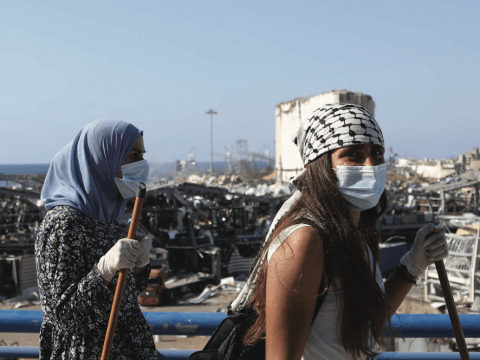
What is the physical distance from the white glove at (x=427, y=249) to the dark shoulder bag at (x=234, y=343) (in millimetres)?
557

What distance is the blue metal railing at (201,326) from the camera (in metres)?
2.18

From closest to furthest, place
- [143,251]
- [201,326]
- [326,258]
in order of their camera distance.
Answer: [326,258] < [143,251] < [201,326]

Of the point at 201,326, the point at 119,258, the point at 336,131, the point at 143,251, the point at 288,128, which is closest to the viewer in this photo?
the point at 336,131

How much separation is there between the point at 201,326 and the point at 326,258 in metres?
1.05

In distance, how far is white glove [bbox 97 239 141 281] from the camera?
171 centimetres

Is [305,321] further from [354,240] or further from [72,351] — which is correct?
[72,351]

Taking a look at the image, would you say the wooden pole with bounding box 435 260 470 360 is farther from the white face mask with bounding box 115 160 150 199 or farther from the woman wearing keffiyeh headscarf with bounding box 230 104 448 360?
the white face mask with bounding box 115 160 150 199

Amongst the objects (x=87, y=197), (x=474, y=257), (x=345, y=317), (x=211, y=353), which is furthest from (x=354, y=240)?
(x=474, y=257)

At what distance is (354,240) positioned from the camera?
149 centimetres

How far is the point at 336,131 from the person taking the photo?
1548 millimetres

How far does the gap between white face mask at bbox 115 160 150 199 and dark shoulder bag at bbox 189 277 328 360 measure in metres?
0.76

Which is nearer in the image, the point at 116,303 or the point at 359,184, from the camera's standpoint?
the point at 359,184

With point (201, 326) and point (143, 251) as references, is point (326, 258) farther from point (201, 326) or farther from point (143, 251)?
point (201, 326)

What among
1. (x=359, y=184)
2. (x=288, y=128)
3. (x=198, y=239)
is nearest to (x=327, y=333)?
(x=359, y=184)
